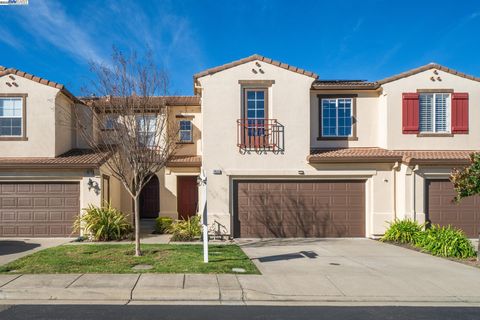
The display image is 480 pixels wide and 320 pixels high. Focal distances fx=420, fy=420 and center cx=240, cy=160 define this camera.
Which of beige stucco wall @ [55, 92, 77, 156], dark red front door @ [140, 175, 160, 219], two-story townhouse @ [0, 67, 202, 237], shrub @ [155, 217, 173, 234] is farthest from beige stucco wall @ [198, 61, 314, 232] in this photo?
dark red front door @ [140, 175, 160, 219]

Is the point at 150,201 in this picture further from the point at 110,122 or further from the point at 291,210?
the point at 110,122

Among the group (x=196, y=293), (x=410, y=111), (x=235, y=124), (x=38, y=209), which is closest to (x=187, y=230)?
(x=235, y=124)

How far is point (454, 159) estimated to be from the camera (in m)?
14.1

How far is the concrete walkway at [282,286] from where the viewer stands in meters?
7.47

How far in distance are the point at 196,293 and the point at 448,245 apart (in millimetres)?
7872

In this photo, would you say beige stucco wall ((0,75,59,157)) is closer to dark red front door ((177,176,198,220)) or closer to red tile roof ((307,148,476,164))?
dark red front door ((177,176,198,220))

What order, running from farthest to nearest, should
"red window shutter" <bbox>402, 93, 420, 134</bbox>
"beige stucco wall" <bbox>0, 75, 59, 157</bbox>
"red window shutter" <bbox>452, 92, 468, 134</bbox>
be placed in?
"red window shutter" <bbox>452, 92, 468, 134</bbox> → "red window shutter" <bbox>402, 93, 420, 134</bbox> → "beige stucco wall" <bbox>0, 75, 59, 157</bbox>

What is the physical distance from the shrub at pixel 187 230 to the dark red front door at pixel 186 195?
3723mm

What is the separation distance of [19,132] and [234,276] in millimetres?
10640

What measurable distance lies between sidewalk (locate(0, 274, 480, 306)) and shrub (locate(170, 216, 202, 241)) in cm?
555

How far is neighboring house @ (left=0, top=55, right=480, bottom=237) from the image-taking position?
14.4 metres

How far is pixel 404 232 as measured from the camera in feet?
45.0

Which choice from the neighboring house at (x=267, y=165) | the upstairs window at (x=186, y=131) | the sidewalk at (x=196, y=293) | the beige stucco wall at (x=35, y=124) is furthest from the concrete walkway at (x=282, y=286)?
the upstairs window at (x=186, y=131)
